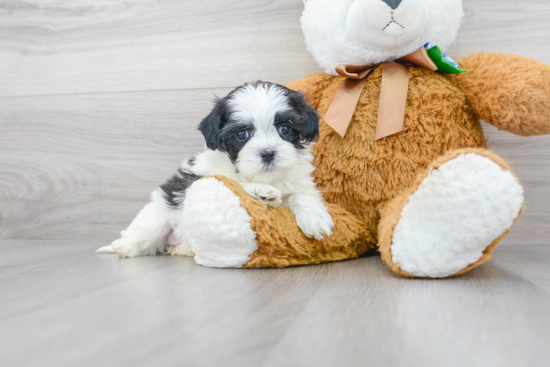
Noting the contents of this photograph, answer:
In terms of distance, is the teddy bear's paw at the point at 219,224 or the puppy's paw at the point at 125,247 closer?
the teddy bear's paw at the point at 219,224

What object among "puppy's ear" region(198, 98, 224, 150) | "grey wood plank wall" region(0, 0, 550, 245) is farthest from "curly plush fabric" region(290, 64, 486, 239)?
"grey wood plank wall" region(0, 0, 550, 245)

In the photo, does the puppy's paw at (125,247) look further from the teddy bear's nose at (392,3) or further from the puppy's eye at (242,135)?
the teddy bear's nose at (392,3)

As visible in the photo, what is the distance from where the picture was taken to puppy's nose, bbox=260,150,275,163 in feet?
4.13

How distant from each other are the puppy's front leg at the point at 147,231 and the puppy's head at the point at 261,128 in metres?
0.38

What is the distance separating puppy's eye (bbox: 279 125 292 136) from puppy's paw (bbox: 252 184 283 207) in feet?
0.56

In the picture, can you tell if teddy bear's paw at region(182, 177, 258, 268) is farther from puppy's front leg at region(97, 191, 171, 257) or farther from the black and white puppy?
puppy's front leg at region(97, 191, 171, 257)

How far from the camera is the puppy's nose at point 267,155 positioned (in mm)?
1260

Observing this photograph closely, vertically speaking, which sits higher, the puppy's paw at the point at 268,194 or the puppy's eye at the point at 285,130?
the puppy's eye at the point at 285,130

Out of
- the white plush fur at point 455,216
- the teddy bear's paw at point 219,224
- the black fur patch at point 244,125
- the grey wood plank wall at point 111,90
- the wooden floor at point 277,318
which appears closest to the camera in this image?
the wooden floor at point 277,318

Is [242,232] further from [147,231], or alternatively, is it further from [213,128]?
[147,231]

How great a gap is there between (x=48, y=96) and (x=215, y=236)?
139cm

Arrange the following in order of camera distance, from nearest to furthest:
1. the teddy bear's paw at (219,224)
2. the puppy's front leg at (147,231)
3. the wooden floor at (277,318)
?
the wooden floor at (277,318), the teddy bear's paw at (219,224), the puppy's front leg at (147,231)

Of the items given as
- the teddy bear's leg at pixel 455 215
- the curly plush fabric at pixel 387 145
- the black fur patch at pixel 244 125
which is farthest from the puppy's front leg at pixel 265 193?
the teddy bear's leg at pixel 455 215

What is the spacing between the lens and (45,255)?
167 cm
